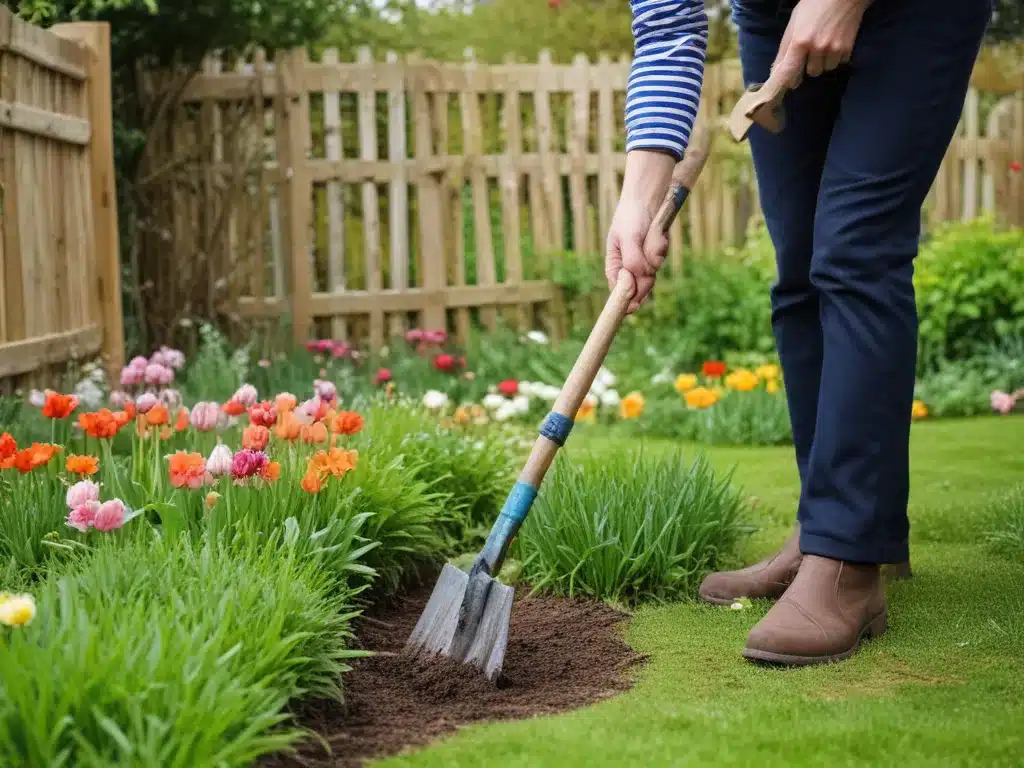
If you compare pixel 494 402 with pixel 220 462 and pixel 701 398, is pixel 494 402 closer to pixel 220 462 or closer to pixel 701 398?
pixel 701 398

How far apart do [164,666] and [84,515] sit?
2.53 feet

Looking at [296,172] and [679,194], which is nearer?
A: [679,194]

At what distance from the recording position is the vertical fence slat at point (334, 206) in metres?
7.39

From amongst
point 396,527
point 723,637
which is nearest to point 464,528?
point 396,527

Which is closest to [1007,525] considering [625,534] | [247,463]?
[625,534]

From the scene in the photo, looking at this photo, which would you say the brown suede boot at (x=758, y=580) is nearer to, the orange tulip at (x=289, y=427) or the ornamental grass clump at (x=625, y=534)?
the ornamental grass clump at (x=625, y=534)

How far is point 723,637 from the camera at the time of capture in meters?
2.54

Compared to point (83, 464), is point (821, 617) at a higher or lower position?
lower

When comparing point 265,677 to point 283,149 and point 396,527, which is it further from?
point 283,149

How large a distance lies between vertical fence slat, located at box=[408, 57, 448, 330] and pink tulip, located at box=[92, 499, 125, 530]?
5.34m

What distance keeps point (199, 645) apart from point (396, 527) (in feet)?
4.06

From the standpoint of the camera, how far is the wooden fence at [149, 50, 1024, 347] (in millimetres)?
7344

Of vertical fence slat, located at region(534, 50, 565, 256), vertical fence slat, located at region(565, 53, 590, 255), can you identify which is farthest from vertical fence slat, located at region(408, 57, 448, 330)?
vertical fence slat, located at region(565, 53, 590, 255)

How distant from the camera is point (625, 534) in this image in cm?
287
